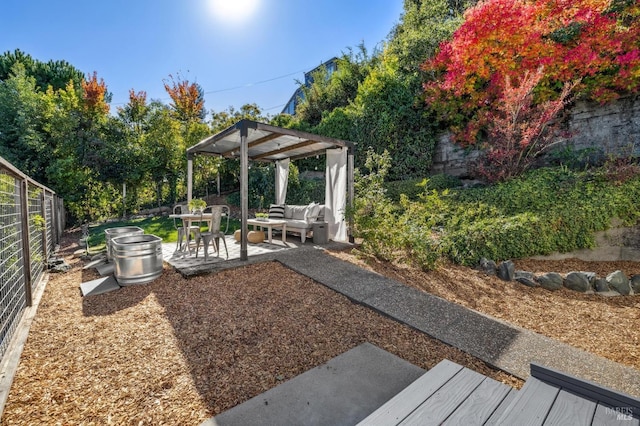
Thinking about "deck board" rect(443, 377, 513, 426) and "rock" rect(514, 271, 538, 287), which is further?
"rock" rect(514, 271, 538, 287)

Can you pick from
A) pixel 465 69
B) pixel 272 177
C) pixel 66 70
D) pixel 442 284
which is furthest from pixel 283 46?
pixel 66 70

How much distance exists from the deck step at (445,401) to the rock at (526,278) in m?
3.67

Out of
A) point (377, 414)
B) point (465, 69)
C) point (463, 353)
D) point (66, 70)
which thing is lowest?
point (463, 353)

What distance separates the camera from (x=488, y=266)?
183 inches

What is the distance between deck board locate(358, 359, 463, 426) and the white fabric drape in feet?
25.1

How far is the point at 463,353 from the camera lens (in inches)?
91.0

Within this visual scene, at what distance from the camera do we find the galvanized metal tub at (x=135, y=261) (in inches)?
148

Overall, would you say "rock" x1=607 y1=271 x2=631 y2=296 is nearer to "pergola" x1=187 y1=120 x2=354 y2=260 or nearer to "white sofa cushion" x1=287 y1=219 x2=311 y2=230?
"pergola" x1=187 y1=120 x2=354 y2=260

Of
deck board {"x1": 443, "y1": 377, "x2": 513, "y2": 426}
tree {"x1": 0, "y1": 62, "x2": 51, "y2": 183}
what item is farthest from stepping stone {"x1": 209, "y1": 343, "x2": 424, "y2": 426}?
tree {"x1": 0, "y1": 62, "x2": 51, "y2": 183}

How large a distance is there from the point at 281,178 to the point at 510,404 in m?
8.14

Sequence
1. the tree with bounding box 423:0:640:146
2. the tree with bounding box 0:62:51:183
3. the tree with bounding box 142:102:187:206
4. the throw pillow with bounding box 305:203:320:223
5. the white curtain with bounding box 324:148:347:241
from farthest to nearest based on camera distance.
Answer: the tree with bounding box 142:102:187:206, the tree with bounding box 0:62:51:183, the throw pillow with bounding box 305:203:320:223, the white curtain with bounding box 324:148:347:241, the tree with bounding box 423:0:640:146

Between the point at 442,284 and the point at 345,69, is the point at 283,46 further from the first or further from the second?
the point at 442,284

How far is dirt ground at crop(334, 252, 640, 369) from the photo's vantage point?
106 inches

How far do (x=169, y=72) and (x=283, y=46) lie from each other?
12.1 m
